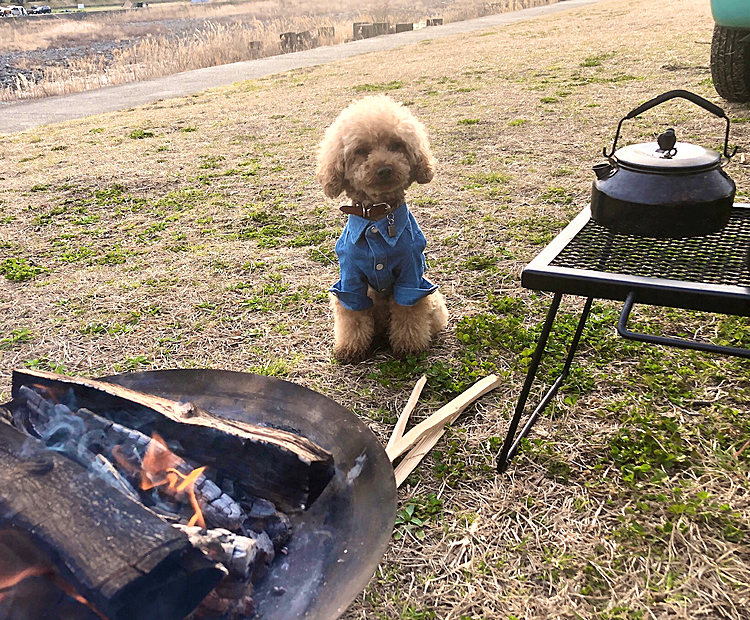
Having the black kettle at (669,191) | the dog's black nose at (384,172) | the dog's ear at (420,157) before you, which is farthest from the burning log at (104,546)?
the dog's ear at (420,157)

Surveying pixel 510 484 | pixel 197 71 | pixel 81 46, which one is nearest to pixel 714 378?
pixel 510 484

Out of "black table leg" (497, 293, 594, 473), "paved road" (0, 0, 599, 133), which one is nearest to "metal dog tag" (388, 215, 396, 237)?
"black table leg" (497, 293, 594, 473)

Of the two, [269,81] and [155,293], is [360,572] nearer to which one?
[155,293]

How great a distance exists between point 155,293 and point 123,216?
5.05 feet

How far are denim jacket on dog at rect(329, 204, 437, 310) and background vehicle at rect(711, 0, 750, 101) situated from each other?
4.15 m

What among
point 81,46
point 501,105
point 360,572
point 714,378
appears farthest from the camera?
point 81,46

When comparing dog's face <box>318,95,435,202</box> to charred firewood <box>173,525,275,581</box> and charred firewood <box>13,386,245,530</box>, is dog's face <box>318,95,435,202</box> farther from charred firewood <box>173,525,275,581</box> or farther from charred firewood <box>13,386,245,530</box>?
charred firewood <box>173,525,275,581</box>

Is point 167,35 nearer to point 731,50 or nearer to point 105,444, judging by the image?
point 731,50

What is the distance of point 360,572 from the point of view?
56.9 inches

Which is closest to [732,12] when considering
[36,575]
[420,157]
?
[420,157]

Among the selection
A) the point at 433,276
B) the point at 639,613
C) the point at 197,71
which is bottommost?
the point at 639,613

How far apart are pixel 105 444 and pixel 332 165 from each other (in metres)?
1.53

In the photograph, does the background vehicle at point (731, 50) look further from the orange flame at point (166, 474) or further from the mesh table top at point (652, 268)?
the orange flame at point (166, 474)

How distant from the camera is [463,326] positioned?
3031 mm
